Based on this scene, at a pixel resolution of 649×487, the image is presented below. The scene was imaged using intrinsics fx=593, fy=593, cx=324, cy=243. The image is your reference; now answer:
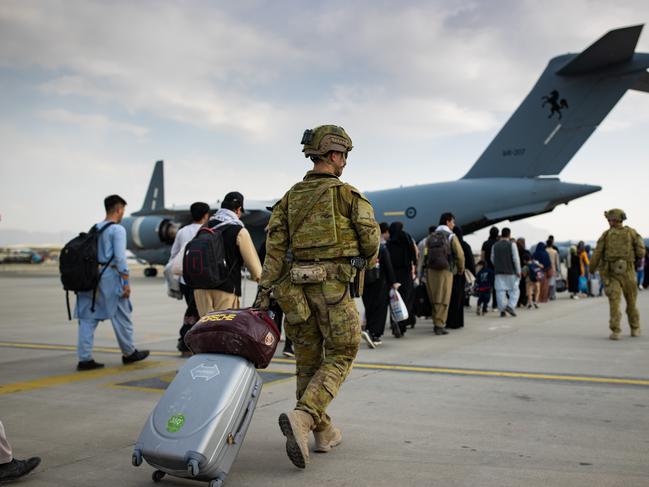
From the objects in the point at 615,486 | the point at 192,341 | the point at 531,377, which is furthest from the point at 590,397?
the point at 192,341

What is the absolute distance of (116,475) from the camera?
3.15m

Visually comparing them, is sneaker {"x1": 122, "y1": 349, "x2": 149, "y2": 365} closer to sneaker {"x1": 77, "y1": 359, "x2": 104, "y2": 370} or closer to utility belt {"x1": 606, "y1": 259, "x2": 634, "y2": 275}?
sneaker {"x1": 77, "y1": 359, "x2": 104, "y2": 370}

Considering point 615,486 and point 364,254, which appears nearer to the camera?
point 615,486

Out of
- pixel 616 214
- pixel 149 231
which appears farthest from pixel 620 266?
pixel 149 231

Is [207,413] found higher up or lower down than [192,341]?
lower down

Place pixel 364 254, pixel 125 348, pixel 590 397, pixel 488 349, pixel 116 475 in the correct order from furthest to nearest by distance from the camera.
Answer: pixel 488 349
pixel 125 348
pixel 590 397
pixel 364 254
pixel 116 475

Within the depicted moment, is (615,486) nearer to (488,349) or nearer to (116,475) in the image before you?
(116,475)

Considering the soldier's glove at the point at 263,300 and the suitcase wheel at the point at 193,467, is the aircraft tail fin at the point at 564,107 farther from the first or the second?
the suitcase wheel at the point at 193,467

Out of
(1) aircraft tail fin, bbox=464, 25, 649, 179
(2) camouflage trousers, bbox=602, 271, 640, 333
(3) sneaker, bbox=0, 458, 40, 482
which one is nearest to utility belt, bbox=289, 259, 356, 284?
(3) sneaker, bbox=0, 458, 40, 482

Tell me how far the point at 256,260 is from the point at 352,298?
2.01 m

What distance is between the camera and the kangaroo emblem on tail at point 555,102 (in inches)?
643

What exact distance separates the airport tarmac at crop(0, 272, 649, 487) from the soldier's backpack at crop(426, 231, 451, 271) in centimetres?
131

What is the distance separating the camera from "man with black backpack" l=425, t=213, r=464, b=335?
9195 millimetres

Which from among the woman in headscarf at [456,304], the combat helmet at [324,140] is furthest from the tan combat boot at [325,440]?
the woman in headscarf at [456,304]
